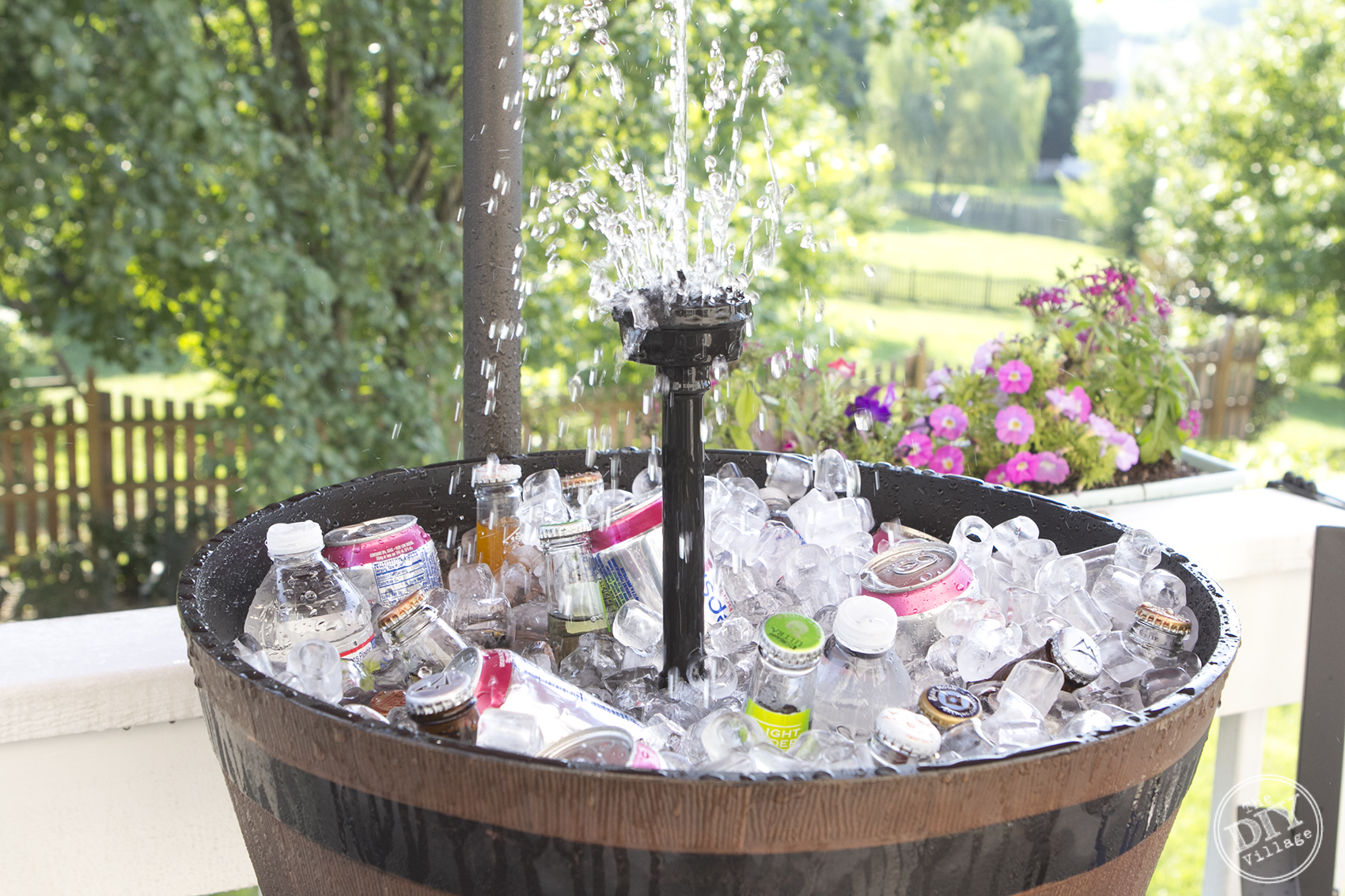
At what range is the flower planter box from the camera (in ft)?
8.11

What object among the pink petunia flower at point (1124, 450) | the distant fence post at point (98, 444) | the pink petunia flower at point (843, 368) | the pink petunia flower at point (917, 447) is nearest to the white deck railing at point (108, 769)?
the pink petunia flower at point (917, 447)

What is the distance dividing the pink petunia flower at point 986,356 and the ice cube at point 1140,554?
132cm

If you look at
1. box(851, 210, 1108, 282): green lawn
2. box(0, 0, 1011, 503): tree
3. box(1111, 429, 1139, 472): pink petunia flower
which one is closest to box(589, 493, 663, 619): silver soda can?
box(1111, 429, 1139, 472): pink petunia flower

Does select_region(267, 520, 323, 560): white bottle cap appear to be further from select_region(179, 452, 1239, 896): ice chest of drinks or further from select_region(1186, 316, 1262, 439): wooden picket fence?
select_region(1186, 316, 1262, 439): wooden picket fence

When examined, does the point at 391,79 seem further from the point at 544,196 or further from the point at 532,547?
the point at 532,547

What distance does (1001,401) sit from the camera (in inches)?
102

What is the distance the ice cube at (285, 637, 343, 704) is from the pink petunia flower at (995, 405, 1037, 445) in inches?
72.1

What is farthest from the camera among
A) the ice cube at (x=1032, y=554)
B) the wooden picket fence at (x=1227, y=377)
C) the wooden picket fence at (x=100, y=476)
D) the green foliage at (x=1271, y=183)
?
the green foliage at (x=1271, y=183)

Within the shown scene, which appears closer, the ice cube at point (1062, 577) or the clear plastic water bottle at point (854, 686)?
the clear plastic water bottle at point (854, 686)

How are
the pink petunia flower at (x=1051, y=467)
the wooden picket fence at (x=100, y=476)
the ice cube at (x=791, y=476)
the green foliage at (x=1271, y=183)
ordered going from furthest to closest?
the green foliage at (x=1271, y=183) < the wooden picket fence at (x=100, y=476) < the pink petunia flower at (x=1051, y=467) < the ice cube at (x=791, y=476)

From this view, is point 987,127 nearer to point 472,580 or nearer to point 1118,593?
point 1118,593

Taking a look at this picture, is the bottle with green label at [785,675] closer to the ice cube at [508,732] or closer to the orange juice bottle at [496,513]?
the ice cube at [508,732]

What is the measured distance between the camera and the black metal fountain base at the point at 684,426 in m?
1.11

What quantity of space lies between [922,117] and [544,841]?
74.4ft
